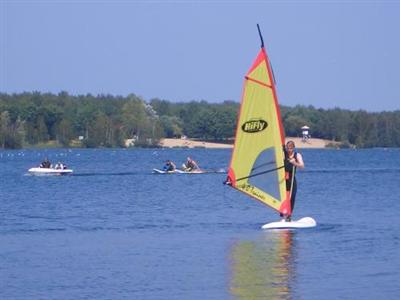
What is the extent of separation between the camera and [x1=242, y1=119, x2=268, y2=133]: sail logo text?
29.2 meters

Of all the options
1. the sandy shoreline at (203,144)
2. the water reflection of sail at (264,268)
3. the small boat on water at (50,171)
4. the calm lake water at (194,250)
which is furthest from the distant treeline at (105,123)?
the water reflection of sail at (264,268)

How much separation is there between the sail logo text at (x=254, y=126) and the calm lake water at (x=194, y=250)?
8.41 feet

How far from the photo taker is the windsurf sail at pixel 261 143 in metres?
28.8

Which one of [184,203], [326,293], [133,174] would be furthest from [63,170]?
[326,293]

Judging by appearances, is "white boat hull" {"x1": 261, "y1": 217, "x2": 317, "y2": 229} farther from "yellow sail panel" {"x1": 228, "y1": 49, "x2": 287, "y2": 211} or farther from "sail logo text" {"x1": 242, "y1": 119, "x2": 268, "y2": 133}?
"sail logo text" {"x1": 242, "y1": 119, "x2": 268, "y2": 133}

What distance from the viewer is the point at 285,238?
2733 cm

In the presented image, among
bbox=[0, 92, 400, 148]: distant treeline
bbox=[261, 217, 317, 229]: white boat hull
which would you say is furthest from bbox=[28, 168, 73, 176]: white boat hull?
bbox=[0, 92, 400, 148]: distant treeline

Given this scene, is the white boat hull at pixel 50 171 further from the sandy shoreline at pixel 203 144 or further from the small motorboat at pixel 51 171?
the sandy shoreline at pixel 203 144

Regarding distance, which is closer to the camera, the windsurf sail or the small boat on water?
the windsurf sail

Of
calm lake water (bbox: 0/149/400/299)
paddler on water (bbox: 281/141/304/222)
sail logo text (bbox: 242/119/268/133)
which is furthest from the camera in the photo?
sail logo text (bbox: 242/119/268/133)

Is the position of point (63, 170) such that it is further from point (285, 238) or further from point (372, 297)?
point (372, 297)

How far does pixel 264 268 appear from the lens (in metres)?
22.2

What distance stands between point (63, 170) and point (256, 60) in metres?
42.0

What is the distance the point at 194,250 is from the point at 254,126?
16.0 feet
